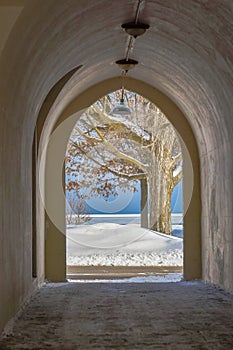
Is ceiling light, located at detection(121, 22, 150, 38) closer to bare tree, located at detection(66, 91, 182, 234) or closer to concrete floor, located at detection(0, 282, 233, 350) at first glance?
concrete floor, located at detection(0, 282, 233, 350)

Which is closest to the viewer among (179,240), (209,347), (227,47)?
(209,347)

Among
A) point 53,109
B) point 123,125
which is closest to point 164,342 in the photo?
point 53,109

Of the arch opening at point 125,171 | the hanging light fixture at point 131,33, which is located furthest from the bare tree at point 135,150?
the hanging light fixture at point 131,33

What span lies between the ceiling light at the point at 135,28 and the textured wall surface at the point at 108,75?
0.15 metres

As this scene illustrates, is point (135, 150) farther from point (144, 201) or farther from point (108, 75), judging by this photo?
point (108, 75)

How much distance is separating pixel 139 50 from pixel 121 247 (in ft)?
44.3

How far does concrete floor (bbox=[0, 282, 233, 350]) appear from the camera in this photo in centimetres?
664

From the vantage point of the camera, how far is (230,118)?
10125 millimetres

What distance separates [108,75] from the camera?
1384cm

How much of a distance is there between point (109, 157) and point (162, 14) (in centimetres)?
1791

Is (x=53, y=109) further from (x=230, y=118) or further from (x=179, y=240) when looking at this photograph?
(x=179, y=240)

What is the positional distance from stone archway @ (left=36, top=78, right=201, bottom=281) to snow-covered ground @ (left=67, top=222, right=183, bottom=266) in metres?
5.31

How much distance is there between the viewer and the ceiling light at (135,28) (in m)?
9.73

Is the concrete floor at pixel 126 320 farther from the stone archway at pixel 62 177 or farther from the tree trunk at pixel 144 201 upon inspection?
the tree trunk at pixel 144 201
